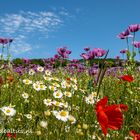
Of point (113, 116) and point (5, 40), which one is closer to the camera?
point (113, 116)

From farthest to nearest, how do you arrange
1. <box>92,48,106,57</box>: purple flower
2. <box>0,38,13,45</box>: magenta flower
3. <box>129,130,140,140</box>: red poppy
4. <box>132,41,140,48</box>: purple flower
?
<box>0,38,13,45</box>: magenta flower < <box>132,41,140,48</box>: purple flower < <box>92,48,106,57</box>: purple flower < <box>129,130,140,140</box>: red poppy

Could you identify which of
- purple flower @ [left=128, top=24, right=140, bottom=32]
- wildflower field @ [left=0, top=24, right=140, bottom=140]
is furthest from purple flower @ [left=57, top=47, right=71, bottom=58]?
purple flower @ [left=128, top=24, right=140, bottom=32]

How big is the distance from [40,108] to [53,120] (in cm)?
139

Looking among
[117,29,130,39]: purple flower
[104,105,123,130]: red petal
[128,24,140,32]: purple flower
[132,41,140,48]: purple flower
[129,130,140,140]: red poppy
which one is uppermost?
[128,24,140,32]: purple flower

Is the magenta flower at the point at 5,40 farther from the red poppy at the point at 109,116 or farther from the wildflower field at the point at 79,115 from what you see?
the red poppy at the point at 109,116

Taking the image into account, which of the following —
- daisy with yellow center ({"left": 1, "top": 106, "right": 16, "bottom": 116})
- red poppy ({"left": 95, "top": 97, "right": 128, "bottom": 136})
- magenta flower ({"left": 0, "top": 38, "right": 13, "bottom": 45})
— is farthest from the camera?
magenta flower ({"left": 0, "top": 38, "right": 13, "bottom": 45})

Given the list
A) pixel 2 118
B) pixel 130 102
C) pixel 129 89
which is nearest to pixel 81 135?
pixel 2 118

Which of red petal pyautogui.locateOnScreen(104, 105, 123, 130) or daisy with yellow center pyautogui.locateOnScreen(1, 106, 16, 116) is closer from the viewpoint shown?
red petal pyautogui.locateOnScreen(104, 105, 123, 130)

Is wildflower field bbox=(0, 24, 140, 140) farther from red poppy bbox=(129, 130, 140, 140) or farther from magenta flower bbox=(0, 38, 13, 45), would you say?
magenta flower bbox=(0, 38, 13, 45)

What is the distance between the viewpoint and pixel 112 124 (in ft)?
6.79

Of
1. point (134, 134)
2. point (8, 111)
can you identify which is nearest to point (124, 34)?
point (8, 111)

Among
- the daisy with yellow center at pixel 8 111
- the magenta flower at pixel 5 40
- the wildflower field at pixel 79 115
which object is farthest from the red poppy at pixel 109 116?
the magenta flower at pixel 5 40

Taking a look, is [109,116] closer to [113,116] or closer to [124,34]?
[113,116]

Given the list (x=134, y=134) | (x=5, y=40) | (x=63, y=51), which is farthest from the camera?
(x=5, y=40)
